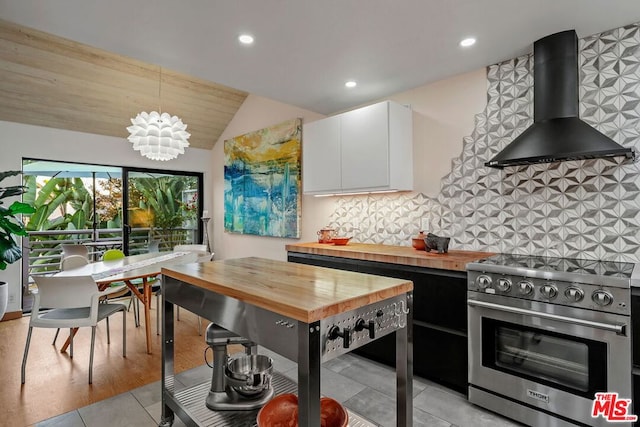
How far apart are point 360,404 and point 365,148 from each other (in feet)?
6.82

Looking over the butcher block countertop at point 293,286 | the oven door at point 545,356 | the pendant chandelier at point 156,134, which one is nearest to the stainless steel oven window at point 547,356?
the oven door at point 545,356

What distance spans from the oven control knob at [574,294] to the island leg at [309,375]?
152 cm

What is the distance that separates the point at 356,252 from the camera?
9.32 ft

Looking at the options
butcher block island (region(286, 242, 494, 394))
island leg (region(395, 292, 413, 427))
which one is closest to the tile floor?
butcher block island (region(286, 242, 494, 394))

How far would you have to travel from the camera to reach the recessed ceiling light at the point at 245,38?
7.30 feet

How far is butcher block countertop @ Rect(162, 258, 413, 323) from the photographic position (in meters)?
1.16

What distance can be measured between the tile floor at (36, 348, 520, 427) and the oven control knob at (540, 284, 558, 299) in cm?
84

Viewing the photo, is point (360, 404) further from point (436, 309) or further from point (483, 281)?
point (483, 281)

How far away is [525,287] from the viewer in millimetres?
1936

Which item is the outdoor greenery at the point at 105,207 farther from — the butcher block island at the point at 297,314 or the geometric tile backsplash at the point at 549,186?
the geometric tile backsplash at the point at 549,186

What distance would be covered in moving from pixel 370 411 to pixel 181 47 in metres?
2.81

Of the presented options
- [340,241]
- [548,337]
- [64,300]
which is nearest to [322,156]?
[340,241]

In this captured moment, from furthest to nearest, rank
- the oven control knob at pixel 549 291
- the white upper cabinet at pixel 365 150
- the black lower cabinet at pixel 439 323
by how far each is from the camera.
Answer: the white upper cabinet at pixel 365 150, the black lower cabinet at pixel 439 323, the oven control knob at pixel 549 291

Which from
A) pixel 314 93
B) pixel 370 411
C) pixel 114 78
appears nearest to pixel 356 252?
pixel 370 411
